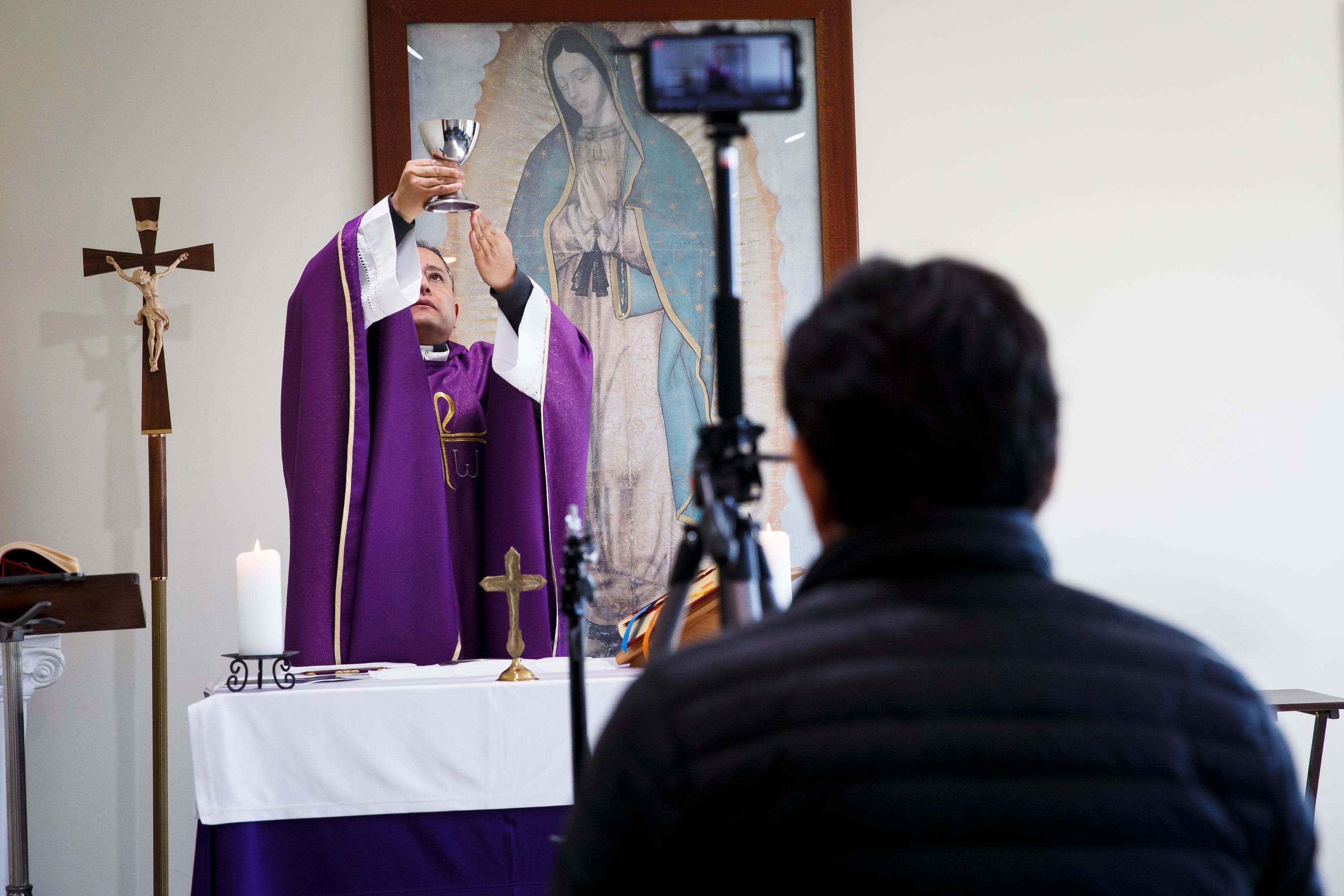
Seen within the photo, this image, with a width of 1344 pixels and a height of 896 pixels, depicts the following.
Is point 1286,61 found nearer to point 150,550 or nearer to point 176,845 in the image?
point 150,550

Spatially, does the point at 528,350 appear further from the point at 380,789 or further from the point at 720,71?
the point at 720,71

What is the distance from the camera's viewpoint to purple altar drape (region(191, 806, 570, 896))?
6.21 feet

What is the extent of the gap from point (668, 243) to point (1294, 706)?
7.78 feet

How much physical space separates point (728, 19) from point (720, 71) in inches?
121

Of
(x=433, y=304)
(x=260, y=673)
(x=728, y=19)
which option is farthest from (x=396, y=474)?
(x=728, y=19)

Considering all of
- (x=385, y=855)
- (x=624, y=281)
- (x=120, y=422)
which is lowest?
(x=385, y=855)

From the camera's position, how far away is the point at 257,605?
6.96ft

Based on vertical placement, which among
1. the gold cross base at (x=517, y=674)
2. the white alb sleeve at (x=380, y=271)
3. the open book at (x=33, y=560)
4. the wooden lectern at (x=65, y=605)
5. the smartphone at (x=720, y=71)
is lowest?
the gold cross base at (x=517, y=674)

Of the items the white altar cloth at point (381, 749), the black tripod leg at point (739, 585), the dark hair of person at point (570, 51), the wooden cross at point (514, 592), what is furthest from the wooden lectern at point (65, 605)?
the dark hair of person at point (570, 51)

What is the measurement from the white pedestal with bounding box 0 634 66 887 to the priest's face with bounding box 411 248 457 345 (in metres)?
1.31

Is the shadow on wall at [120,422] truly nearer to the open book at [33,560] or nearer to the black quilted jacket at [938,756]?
the open book at [33,560]

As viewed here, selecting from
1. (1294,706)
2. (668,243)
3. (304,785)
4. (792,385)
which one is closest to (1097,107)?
(668,243)

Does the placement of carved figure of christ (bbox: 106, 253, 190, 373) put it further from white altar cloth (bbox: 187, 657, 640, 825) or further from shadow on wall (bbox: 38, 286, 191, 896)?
white altar cloth (bbox: 187, 657, 640, 825)

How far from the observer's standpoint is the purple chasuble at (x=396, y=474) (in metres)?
2.74
